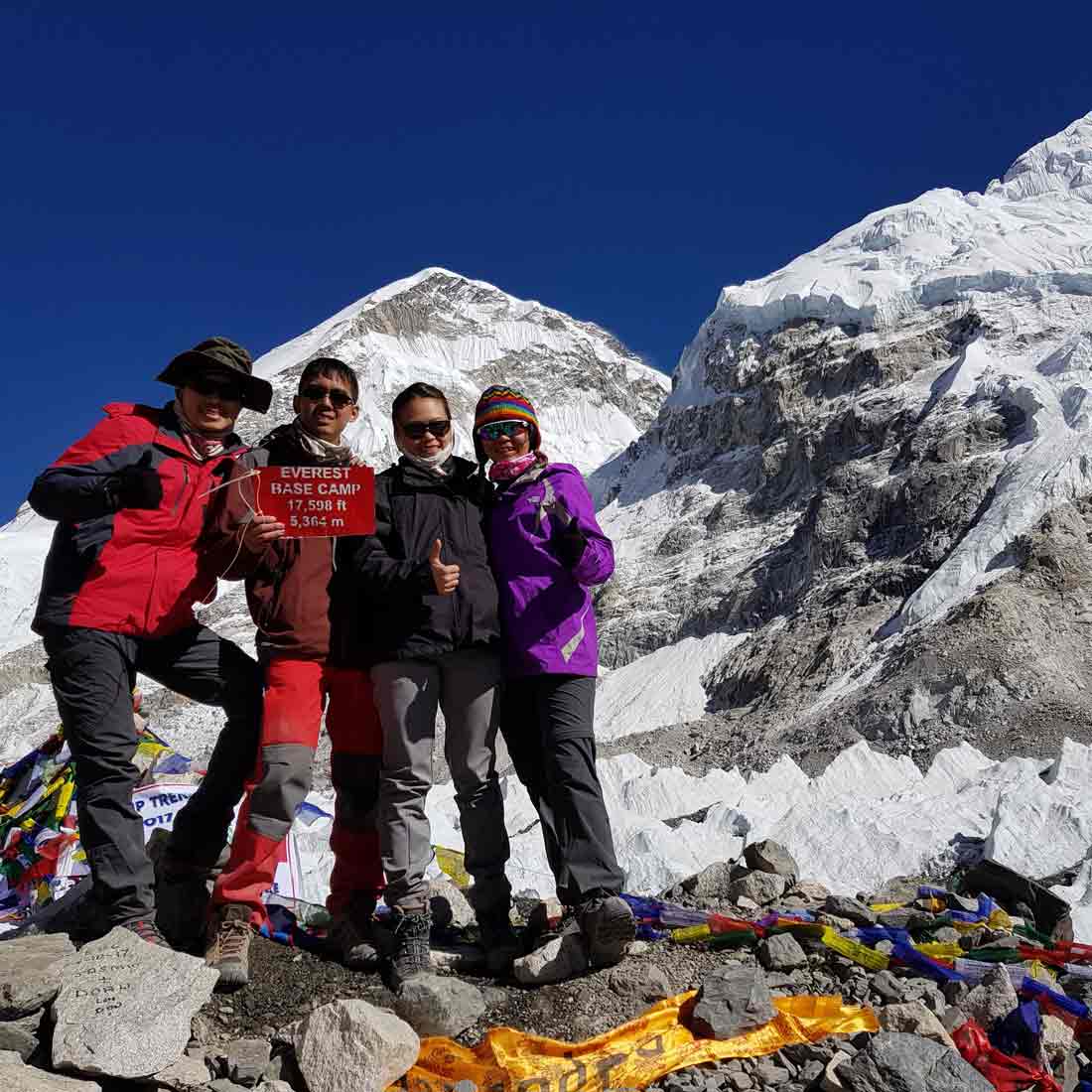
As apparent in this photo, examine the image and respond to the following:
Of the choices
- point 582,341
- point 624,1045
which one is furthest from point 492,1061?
point 582,341

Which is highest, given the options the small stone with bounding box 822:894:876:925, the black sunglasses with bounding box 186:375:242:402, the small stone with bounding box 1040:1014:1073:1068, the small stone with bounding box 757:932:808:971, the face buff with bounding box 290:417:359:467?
the black sunglasses with bounding box 186:375:242:402

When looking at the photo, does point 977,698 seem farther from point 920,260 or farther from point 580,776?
point 920,260

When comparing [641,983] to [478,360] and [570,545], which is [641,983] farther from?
[478,360]

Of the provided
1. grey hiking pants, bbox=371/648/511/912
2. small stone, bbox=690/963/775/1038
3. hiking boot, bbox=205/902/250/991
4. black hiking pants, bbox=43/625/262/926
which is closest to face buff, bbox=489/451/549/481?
grey hiking pants, bbox=371/648/511/912

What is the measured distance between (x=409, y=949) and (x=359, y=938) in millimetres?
347

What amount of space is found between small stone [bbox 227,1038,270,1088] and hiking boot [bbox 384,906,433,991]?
0.48 meters

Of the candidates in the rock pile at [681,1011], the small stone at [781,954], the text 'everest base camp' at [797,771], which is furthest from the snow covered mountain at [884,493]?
the small stone at [781,954]

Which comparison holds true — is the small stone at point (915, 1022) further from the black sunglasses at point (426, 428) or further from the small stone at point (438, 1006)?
the black sunglasses at point (426, 428)

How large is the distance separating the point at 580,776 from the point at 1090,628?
64.9ft

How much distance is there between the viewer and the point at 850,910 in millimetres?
3729

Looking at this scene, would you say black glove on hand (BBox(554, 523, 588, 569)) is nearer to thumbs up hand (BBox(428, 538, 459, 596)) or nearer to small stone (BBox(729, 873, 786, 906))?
thumbs up hand (BBox(428, 538, 459, 596))

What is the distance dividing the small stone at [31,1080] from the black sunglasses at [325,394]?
2287 millimetres

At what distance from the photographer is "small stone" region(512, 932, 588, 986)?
10.3 ft

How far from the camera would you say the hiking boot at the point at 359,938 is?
3.27 metres
